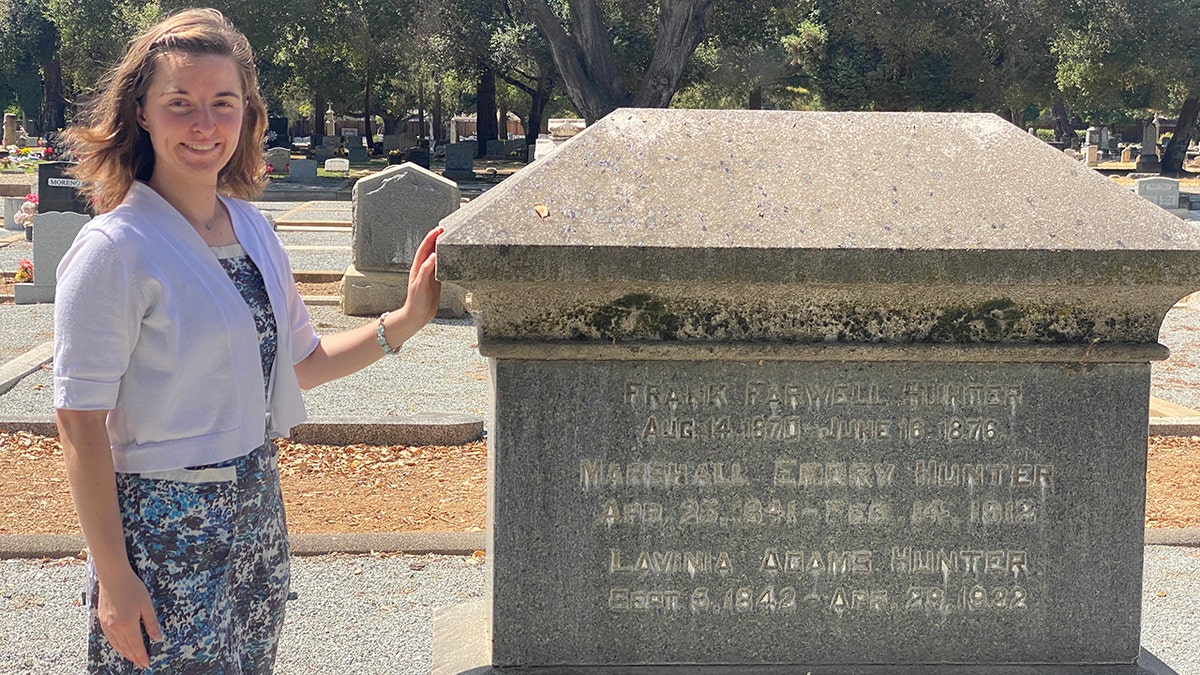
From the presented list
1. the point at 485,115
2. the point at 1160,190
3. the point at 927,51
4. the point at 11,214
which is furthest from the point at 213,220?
the point at 485,115

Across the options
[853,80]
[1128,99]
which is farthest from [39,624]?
[1128,99]

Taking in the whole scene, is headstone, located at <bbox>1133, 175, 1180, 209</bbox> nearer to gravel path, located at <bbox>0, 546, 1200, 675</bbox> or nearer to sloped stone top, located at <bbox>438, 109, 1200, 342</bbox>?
gravel path, located at <bbox>0, 546, 1200, 675</bbox>

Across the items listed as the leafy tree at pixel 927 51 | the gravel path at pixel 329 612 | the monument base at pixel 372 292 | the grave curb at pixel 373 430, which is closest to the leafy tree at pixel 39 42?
the leafy tree at pixel 927 51

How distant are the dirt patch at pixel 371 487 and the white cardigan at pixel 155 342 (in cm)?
312

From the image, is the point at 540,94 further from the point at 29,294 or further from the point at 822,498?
the point at 822,498

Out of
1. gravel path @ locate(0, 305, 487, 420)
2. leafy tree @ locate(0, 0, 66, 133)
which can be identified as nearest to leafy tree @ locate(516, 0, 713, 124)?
gravel path @ locate(0, 305, 487, 420)

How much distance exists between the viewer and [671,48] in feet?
98.1

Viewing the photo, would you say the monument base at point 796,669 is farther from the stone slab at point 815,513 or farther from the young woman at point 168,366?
the young woman at point 168,366

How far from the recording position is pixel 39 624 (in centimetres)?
433

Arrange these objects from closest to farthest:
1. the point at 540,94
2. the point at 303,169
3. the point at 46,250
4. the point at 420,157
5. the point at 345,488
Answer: the point at 345,488 → the point at 46,250 → the point at 303,169 → the point at 420,157 → the point at 540,94

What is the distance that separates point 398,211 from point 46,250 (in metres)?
3.67

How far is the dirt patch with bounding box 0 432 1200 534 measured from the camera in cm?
564

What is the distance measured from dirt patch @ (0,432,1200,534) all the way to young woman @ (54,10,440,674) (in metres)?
3.03

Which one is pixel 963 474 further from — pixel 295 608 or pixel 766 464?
pixel 295 608
